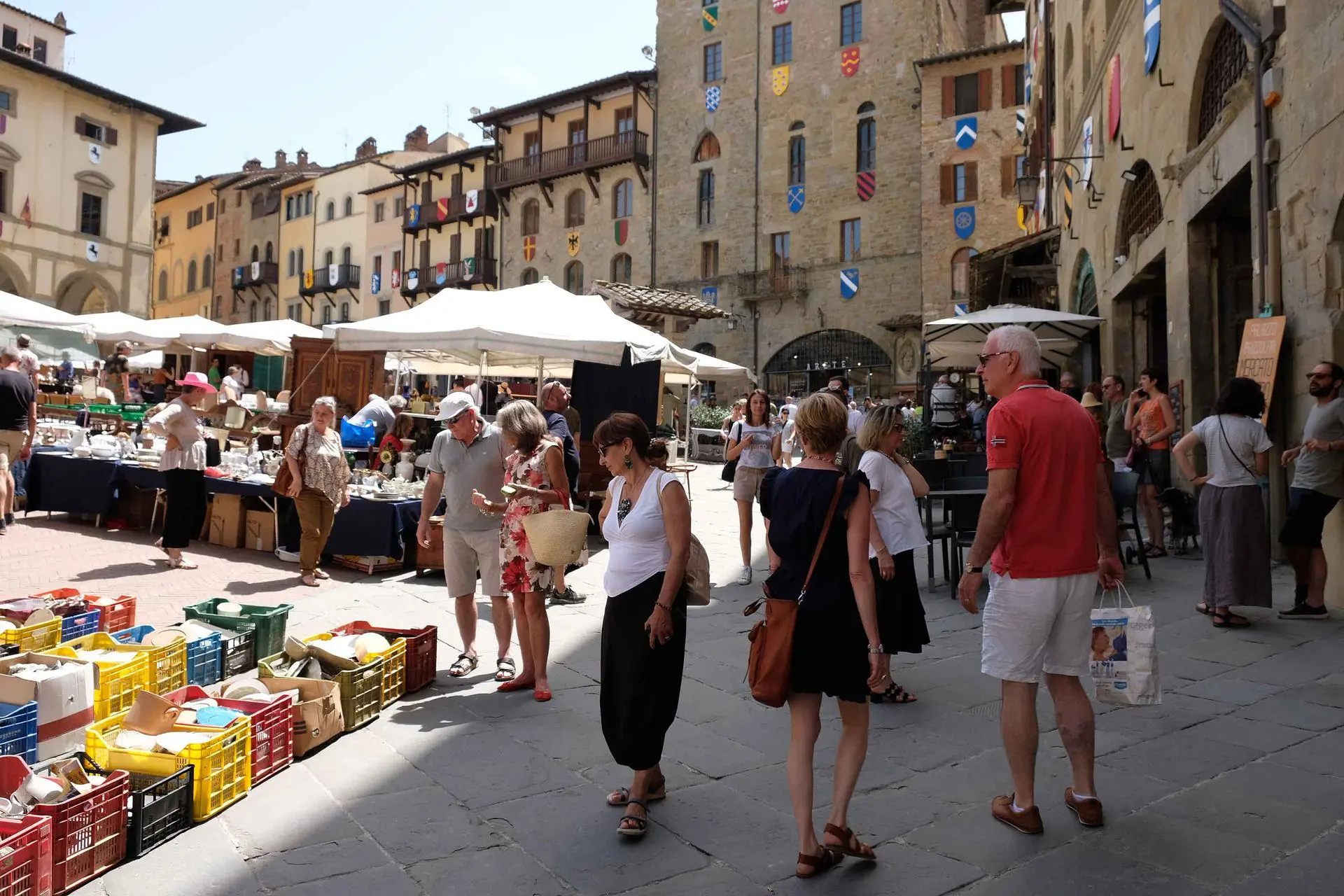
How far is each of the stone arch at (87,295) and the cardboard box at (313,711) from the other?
103ft

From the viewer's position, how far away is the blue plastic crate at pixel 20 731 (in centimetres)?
364

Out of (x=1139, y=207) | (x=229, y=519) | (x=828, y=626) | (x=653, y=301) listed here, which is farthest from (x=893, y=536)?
(x=653, y=301)

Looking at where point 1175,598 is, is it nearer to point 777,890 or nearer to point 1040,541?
point 1040,541

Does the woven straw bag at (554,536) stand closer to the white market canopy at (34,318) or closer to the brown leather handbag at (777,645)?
the brown leather handbag at (777,645)

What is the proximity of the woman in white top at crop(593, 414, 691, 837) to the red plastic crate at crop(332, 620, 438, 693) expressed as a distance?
186 centimetres

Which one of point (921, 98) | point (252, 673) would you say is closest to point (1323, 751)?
point (252, 673)

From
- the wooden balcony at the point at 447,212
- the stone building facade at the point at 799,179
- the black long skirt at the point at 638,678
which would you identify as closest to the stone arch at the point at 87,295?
the wooden balcony at the point at 447,212

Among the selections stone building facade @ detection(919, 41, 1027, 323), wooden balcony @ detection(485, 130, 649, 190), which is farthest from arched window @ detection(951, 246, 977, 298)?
wooden balcony @ detection(485, 130, 649, 190)

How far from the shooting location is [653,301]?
2147 centimetres

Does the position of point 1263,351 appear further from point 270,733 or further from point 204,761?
point 204,761

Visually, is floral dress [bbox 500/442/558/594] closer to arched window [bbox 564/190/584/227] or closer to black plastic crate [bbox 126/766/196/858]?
black plastic crate [bbox 126/766/196/858]

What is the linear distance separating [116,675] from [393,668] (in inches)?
47.6

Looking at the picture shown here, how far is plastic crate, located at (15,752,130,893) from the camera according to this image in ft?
9.70

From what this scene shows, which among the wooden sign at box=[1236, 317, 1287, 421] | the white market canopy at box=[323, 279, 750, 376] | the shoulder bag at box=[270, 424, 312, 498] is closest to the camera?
the wooden sign at box=[1236, 317, 1287, 421]
